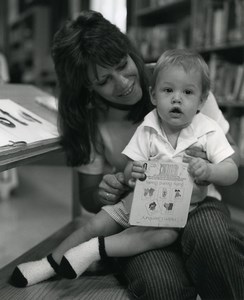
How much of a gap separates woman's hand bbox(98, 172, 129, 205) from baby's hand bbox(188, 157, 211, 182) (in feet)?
Result: 0.81

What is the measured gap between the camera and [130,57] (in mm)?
1379

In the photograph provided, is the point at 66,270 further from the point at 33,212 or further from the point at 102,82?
the point at 33,212

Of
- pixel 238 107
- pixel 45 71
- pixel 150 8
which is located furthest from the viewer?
pixel 45 71

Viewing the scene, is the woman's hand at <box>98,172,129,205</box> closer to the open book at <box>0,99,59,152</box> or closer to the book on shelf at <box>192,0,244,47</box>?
the open book at <box>0,99,59,152</box>

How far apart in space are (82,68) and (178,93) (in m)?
0.33

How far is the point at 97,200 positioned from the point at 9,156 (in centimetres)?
43

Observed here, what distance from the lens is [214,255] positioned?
1.13 meters

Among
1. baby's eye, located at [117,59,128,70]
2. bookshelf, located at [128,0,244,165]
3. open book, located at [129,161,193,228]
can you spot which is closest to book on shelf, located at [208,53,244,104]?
bookshelf, located at [128,0,244,165]

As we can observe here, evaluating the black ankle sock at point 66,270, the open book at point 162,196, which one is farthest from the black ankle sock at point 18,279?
the open book at point 162,196

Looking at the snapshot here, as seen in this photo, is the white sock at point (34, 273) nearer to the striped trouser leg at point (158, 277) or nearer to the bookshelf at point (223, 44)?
the striped trouser leg at point (158, 277)

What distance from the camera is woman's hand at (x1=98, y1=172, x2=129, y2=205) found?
1300mm

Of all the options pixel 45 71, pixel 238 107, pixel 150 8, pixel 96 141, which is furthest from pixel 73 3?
pixel 96 141

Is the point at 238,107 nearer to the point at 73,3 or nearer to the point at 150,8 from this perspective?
the point at 150,8

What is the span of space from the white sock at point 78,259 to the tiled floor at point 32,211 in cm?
82
